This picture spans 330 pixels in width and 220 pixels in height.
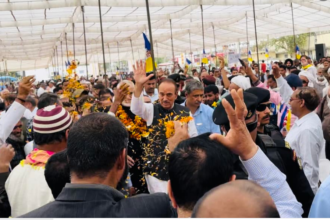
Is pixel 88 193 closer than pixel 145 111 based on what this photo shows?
Yes

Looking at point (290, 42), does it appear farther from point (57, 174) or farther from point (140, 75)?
point (57, 174)

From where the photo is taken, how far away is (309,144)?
3.43 m

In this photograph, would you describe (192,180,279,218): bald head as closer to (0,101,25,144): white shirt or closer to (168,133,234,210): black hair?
(168,133,234,210): black hair

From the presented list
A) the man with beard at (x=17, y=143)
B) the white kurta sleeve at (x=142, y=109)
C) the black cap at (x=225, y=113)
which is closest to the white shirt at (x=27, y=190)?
the black cap at (x=225, y=113)

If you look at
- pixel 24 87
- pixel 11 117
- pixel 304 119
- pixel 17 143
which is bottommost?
pixel 17 143

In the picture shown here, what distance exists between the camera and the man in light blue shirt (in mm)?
4508

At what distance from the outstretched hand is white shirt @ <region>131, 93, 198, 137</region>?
6.02 feet

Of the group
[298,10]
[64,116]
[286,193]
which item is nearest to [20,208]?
[64,116]

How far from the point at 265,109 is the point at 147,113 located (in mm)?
1167

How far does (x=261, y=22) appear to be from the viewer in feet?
74.3

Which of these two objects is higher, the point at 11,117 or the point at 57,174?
the point at 11,117

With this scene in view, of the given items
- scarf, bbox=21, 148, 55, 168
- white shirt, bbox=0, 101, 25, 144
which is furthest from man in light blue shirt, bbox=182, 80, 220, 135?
scarf, bbox=21, 148, 55, 168

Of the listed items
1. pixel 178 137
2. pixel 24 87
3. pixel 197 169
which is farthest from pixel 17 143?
pixel 197 169

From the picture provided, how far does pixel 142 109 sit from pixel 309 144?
1.55 m
